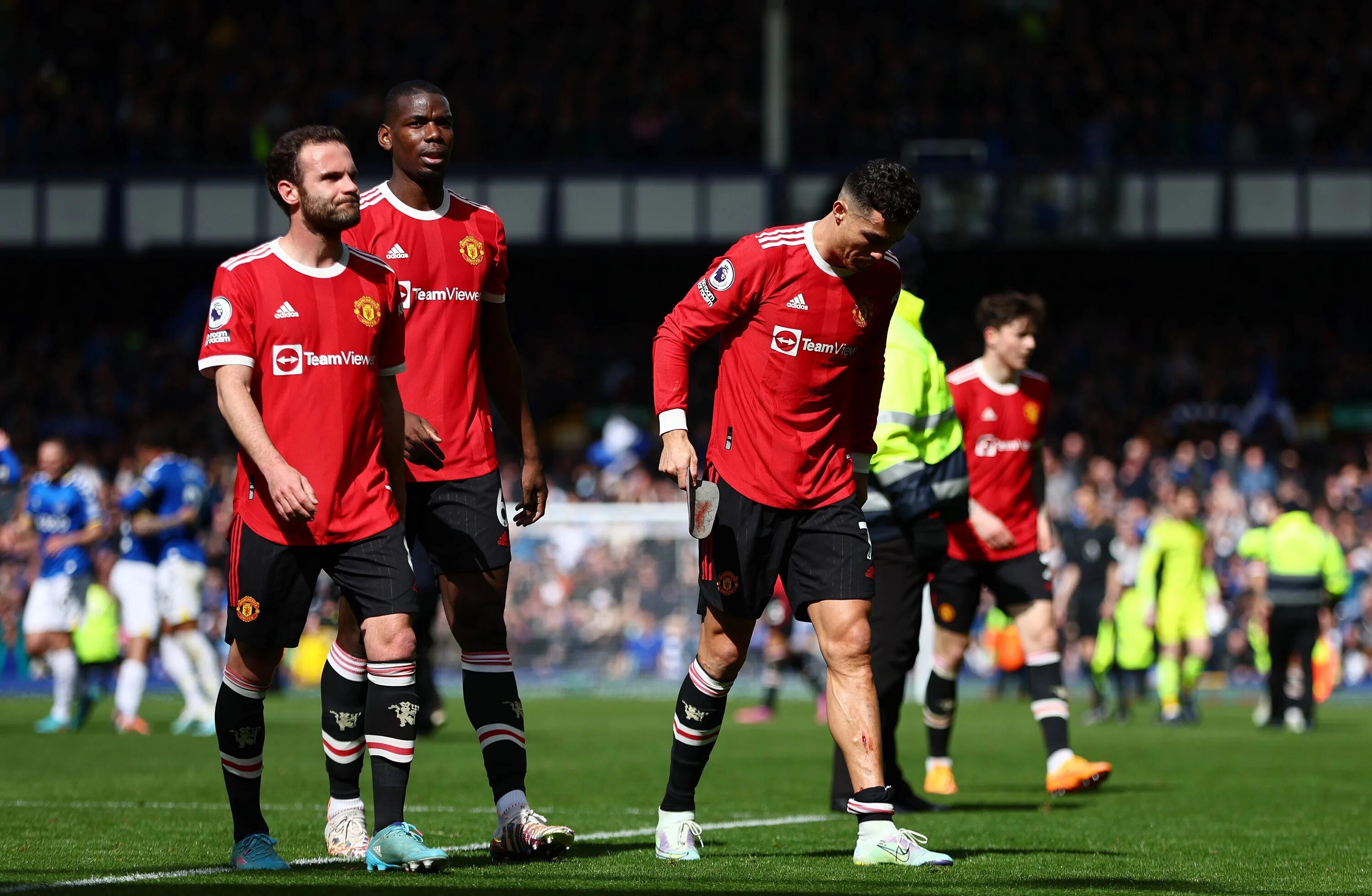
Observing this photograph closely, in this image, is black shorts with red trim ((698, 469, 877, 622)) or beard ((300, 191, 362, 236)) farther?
black shorts with red trim ((698, 469, 877, 622))

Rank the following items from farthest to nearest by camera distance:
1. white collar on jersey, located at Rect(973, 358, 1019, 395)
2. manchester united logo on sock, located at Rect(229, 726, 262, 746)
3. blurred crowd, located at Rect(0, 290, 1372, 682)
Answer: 1. blurred crowd, located at Rect(0, 290, 1372, 682)
2. white collar on jersey, located at Rect(973, 358, 1019, 395)
3. manchester united logo on sock, located at Rect(229, 726, 262, 746)

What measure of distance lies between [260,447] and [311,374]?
1.13ft

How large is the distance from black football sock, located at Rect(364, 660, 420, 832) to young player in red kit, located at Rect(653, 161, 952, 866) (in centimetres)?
99

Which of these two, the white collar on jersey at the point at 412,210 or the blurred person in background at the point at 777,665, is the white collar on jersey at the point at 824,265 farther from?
the blurred person in background at the point at 777,665

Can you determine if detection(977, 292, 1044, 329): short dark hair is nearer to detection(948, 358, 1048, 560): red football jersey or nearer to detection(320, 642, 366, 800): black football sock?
detection(948, 358, 1048, 560): red football jersey

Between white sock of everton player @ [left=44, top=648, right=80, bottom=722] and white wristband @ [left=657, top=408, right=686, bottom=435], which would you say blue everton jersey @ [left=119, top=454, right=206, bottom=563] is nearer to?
white sock of everton player @ [left=44, top=648, right=80, bottom=722]

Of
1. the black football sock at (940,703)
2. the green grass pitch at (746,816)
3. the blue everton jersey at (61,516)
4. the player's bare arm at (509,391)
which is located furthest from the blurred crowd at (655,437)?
the player's bare arm at (509,391)

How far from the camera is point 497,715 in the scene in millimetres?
6723

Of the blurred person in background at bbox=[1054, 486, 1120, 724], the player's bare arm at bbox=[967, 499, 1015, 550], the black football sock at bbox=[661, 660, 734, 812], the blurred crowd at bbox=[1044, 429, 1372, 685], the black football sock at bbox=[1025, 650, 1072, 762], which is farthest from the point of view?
the blurred crowd at bbox=[1044, 429, 1372, 685]

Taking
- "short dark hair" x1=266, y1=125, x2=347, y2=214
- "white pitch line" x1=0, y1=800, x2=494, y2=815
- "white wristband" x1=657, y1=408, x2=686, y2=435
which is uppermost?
"short dark hair" x1=266, y1=125, x2=347, y2=214

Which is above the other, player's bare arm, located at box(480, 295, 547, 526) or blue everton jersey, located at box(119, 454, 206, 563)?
player's bare arm, located at box(480, 295, 547, 526)

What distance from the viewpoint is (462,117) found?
38250 millimetres

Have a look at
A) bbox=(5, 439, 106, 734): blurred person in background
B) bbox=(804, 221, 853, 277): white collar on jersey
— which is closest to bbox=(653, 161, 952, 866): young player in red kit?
bbox=(804, 221, 853, 277): white collar on jersey

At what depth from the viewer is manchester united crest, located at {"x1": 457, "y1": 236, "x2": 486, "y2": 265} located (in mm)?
6699
